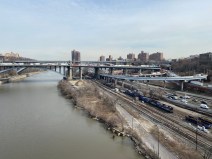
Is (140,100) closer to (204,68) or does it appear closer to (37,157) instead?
(37,157)

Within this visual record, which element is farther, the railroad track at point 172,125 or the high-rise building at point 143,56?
the high-rise building at point 143,56

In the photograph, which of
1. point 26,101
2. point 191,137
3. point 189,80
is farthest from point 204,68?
point 191,137

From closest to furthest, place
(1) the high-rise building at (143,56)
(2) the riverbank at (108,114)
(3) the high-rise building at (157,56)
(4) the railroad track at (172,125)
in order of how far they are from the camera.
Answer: (2) the riverbank at (108,114) < (4) the railroad track at (172,125) < (3) the high-rise building at (157,56) < (1) the high-rise building at (143,56)

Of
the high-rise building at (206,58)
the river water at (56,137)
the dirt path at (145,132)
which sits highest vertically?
the high-rise building at (206,58)

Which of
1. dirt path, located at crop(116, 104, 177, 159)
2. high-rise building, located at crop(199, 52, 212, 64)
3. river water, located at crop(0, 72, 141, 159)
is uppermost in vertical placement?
high-rise building, located at crop(199, 52, 212, 64)

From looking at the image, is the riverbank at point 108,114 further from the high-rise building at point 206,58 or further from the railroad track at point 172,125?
the high-rise building at point 206,58

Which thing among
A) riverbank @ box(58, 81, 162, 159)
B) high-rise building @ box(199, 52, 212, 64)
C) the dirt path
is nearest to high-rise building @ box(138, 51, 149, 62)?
high-rise building @ box(199, 52, 212, 64)

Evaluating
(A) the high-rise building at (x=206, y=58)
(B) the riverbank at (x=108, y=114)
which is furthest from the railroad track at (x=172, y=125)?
(A) the high-rise building at (x=206, y=58)

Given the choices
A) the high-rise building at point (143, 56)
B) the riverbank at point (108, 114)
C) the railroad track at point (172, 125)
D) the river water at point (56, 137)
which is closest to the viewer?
the river water at point (56, 137)

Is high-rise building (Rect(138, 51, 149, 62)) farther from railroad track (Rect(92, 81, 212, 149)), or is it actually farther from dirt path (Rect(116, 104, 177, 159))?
dirt path (Rect(116, 104, 177, 159))

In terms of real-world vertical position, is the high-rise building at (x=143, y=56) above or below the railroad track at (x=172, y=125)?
above

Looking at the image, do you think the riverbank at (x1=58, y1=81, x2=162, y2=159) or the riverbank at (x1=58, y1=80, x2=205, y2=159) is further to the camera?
the riverbank at (x1=58, y1=81, x2=162, y2=159)
